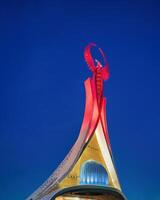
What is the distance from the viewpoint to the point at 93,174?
25188mm

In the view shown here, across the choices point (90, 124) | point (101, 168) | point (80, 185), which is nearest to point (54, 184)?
point (80, 185)

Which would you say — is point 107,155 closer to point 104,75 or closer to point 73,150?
point 73,150

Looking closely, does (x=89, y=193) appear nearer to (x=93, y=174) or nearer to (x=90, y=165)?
(x=93, y=174)

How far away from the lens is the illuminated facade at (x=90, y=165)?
23875 mm

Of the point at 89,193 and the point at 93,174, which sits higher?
the point at 93,174

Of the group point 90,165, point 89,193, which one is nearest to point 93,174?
point 90,165

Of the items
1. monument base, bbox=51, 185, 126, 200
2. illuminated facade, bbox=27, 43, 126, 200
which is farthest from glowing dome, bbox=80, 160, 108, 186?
monument base, bbox=51, 185, 126, 200

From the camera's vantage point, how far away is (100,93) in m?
28.3

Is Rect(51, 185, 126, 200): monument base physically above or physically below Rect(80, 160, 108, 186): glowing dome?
below

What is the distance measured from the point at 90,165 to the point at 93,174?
2.26 ft

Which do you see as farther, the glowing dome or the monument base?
the glowing dome

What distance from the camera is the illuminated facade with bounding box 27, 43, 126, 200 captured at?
23875mm

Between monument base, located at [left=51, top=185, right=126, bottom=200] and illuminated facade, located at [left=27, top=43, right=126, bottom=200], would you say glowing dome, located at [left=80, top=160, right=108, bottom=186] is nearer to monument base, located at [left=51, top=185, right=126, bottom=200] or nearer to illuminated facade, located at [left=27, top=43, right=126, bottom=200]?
illuminated facade, located at [left=27, top=43, right=126, bottom=200]

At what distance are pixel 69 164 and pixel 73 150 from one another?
1.87 metres
